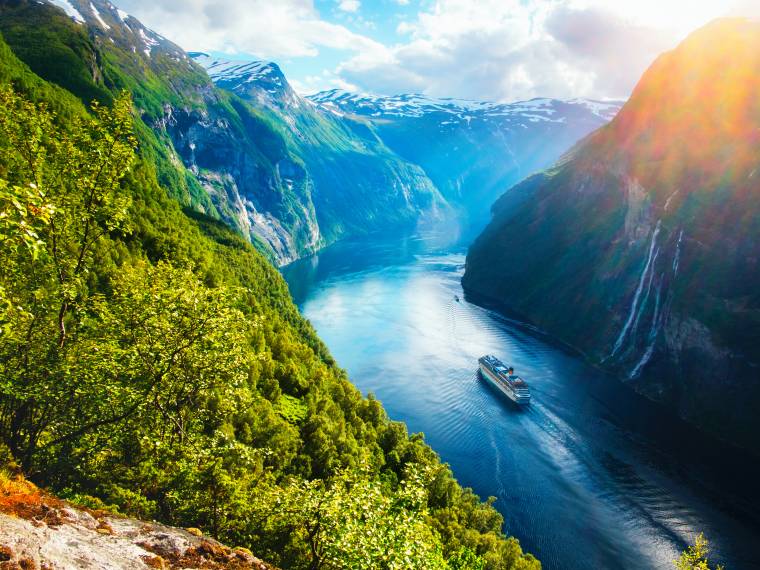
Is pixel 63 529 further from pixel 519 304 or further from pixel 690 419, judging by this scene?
pixel 519 304

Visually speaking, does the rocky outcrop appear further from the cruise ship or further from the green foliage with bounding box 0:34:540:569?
the cruise ship

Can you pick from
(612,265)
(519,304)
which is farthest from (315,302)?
(612,265)

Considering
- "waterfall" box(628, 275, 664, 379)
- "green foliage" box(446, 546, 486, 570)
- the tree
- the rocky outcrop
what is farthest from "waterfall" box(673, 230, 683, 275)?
the rocky outcrop

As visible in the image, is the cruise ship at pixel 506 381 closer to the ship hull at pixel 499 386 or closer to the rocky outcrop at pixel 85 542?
the ship hull at pixel 499 386

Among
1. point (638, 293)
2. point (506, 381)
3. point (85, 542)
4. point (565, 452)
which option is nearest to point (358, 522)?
point (85, 542)

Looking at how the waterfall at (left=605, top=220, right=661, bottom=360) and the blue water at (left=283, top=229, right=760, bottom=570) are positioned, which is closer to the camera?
the blue water at (left=283, top=229, right=760, bottom=570)

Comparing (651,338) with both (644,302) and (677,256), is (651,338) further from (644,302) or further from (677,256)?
(677,256)

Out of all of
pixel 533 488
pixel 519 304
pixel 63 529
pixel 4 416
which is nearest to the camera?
pixel 63 529

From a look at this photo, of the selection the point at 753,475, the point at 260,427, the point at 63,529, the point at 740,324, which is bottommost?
the point at 753,475

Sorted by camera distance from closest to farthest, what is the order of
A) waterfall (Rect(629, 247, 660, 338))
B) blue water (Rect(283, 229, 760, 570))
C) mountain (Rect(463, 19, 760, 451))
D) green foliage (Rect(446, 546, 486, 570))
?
green foliage (Rect(446, 546, 486, 570)) → blue water (Rect(283, 229, 760, 570)) → mountain (Rect(463, 19, 760, 451)) → waterfall (Rect(629, 247, 660, 338))
